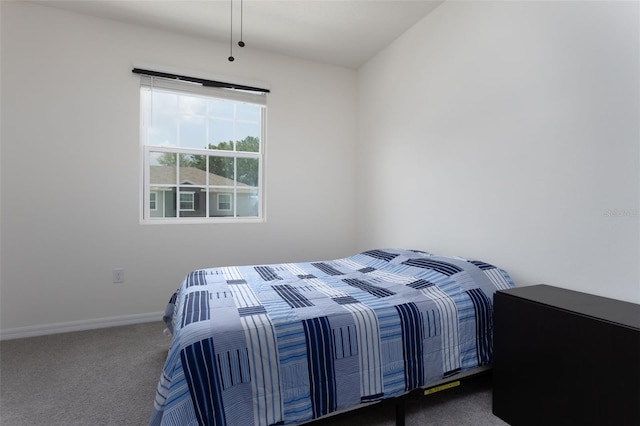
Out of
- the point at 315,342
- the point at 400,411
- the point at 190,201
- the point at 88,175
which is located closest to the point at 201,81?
the point at 190,201

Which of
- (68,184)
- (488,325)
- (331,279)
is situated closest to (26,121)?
(68,184)

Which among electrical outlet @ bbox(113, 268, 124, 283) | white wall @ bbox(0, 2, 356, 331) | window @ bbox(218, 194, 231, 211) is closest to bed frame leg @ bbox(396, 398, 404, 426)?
white wall @ bbox(0, 2, 356, 331)

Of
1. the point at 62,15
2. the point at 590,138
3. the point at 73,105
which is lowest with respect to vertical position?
the point at 590,138

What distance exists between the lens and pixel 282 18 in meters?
2.72

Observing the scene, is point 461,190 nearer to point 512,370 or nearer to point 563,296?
point 563,296

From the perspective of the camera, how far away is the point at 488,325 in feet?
5.83

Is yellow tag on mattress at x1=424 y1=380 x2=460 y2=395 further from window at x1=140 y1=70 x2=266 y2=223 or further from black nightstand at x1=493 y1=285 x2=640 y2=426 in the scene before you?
window at x1=140 y1=70 x2=266 y2=223

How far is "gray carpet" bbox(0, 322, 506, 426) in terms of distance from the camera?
161 centimetres

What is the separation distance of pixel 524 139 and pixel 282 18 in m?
2.09

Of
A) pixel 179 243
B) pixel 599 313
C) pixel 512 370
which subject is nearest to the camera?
pixel 599 313

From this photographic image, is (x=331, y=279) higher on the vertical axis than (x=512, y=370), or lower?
higher

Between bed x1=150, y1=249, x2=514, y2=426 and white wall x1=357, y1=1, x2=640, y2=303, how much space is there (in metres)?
0.39

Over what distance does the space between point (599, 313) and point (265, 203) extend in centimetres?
273

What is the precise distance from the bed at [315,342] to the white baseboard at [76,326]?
132 centimetres
